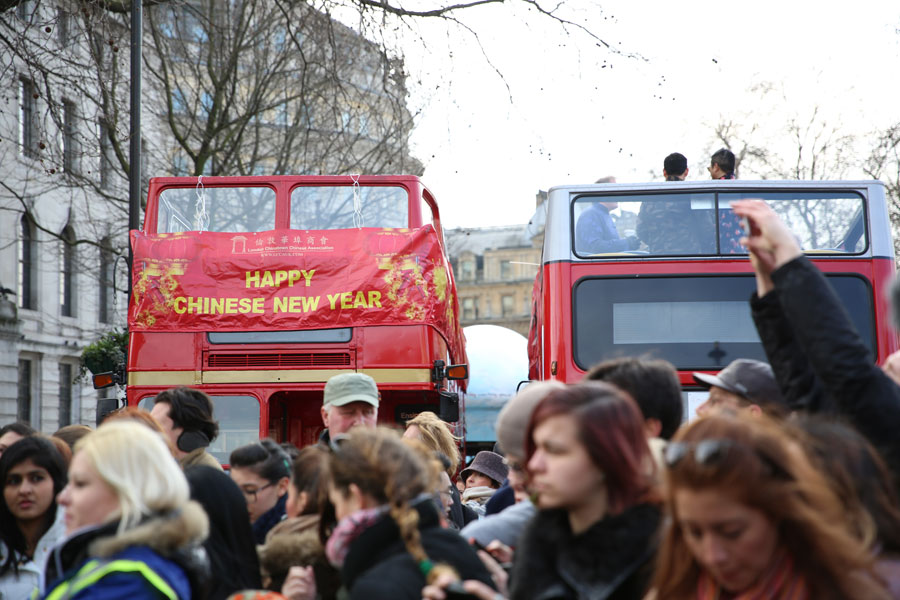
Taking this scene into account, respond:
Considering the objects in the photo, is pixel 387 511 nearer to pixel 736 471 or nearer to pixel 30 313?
pixel 736 471

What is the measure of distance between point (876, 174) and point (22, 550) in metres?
24.6

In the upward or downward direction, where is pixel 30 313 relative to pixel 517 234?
downward

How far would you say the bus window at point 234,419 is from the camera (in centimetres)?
955

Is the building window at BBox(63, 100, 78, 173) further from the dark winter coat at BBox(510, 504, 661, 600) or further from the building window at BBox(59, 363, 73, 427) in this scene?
the dark winter coat at BBox(510, 504, 661, 600)

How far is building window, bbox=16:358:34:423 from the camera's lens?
29.5 meters

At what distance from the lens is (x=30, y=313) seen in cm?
2981

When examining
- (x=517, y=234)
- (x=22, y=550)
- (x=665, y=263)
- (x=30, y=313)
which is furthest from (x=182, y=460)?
(x=517, y=234)

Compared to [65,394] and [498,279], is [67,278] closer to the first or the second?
[65,394]

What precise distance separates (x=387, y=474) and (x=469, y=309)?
3701 inches

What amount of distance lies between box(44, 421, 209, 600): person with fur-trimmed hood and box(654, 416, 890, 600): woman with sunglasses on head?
1.48 meters

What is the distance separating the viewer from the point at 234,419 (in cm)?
961

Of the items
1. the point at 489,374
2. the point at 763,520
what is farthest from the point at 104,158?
the point at 763,520

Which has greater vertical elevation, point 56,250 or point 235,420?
point 56,250

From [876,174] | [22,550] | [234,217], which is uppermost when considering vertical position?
[876,174]
